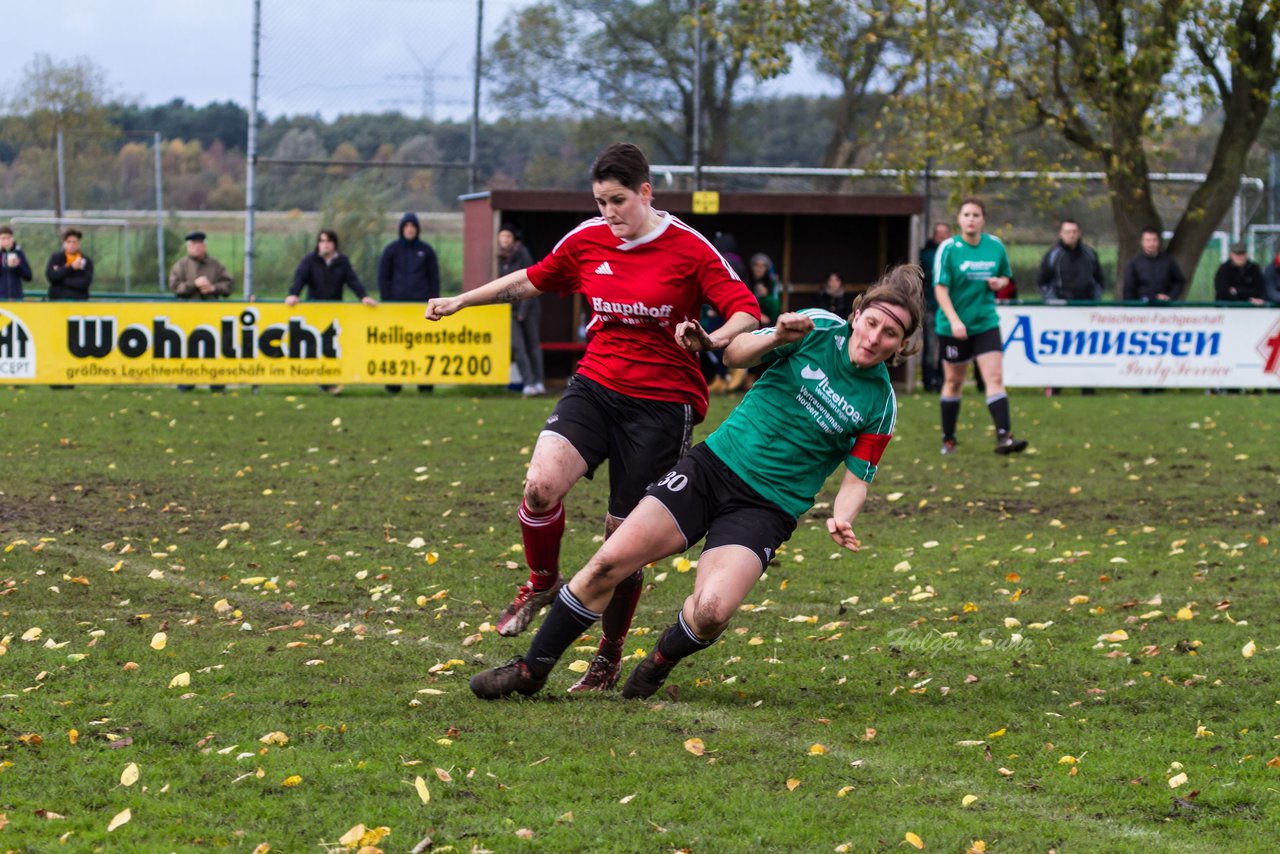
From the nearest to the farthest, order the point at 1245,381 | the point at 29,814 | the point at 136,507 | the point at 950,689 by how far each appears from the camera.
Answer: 1. the point at 29,814
2. the point at 950,689
3. the point at 136,507
4. the point at 1245,381

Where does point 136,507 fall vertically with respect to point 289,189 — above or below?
below

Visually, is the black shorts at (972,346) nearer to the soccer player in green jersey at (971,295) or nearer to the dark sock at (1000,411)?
the soccer player in green jersey at (971,295)

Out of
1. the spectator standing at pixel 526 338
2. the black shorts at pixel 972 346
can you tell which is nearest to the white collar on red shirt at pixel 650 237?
the black shorts at pixel 972 346

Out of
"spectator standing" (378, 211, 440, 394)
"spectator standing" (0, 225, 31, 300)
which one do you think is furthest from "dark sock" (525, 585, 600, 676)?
"spectator standing" (0, 225, 31, 300)

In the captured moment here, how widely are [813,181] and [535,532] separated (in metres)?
20.9

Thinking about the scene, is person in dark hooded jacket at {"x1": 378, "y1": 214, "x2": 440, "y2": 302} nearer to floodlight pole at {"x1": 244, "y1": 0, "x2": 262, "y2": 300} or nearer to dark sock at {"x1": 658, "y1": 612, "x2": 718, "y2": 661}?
floodlight pole at {"x1": 244, "y1": 0, "x2": 262, "y2": 300}

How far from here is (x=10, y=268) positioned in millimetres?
19641

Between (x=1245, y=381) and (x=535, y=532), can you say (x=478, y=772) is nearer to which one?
(x=535, y=532)

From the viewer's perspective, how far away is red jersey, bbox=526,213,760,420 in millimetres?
6219

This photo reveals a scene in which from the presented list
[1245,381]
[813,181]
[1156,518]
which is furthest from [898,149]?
[1156,518]

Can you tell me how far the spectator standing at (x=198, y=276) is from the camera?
1889 cm

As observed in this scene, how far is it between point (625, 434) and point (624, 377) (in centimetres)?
23

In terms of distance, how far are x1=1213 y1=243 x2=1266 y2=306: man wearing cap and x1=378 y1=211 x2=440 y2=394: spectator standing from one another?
10.3 metres

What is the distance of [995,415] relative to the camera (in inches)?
542
